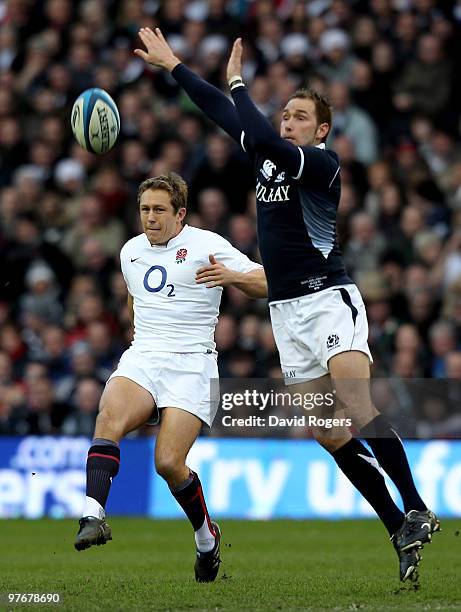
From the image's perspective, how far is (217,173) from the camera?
15109 mm

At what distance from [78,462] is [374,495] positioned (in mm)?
6132

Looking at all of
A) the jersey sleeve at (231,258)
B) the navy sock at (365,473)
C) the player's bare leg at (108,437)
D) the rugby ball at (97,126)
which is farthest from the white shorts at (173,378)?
the rugby ball at (97,126)

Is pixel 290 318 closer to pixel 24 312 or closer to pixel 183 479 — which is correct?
pixel 183 479

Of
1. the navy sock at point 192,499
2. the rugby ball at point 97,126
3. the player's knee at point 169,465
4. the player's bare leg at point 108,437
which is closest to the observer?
the player's bare leg at point 108,437

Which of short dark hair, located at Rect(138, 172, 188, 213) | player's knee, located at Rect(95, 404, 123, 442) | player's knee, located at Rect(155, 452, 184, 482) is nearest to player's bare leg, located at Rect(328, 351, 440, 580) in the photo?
player's knee, located at Rect(155, 452, 184, 482)

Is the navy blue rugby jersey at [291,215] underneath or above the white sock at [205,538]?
above

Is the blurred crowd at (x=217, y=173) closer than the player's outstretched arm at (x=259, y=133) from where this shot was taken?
No

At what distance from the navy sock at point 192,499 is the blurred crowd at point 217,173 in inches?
201

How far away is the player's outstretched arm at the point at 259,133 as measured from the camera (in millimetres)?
7414

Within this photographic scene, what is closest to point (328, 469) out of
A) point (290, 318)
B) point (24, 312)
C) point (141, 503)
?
point (141, 503)

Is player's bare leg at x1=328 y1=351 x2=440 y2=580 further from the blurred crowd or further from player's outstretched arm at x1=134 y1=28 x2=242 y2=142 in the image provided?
the blurred crowd

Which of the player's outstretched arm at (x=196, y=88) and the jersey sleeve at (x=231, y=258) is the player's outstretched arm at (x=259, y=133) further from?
the jersey sleeve at (x=231, y=258)

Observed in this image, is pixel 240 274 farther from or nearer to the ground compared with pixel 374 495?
farther from the ground

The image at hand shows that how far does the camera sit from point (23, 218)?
15867 mm
